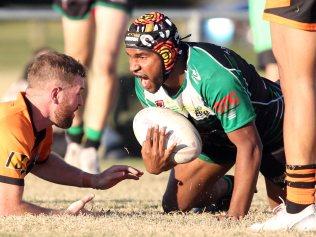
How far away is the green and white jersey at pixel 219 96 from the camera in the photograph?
564 centimetres

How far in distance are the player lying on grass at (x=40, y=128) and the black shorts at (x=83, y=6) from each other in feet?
10.4

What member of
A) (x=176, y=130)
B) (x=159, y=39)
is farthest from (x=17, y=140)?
(x=159, y=39)

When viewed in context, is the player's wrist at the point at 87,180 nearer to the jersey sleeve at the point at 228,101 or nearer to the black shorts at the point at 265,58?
the jersey sleeve at the point at 228,101

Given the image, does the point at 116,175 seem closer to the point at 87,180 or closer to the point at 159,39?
the point at 87,180

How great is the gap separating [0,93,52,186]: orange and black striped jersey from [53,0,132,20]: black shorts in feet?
11.1

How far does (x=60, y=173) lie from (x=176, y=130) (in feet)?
2.74

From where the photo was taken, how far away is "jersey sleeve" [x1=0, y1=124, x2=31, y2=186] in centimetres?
543

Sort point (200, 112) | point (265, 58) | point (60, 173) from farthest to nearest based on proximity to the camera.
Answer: point (265, 58), point (60, 173), point (200, 112)

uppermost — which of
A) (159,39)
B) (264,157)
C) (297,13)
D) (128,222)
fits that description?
(297,13)

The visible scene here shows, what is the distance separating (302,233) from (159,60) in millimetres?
1410

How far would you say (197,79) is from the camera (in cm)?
571

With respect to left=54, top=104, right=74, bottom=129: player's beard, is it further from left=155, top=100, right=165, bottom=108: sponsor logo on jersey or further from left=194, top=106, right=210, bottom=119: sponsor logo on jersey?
left=194, top=106, right=210, bottom=119: sponsor logo on jersey

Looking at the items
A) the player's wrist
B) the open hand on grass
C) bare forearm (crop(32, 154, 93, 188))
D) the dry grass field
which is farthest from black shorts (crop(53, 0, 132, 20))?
the open hand on grass

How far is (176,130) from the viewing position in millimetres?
5738
